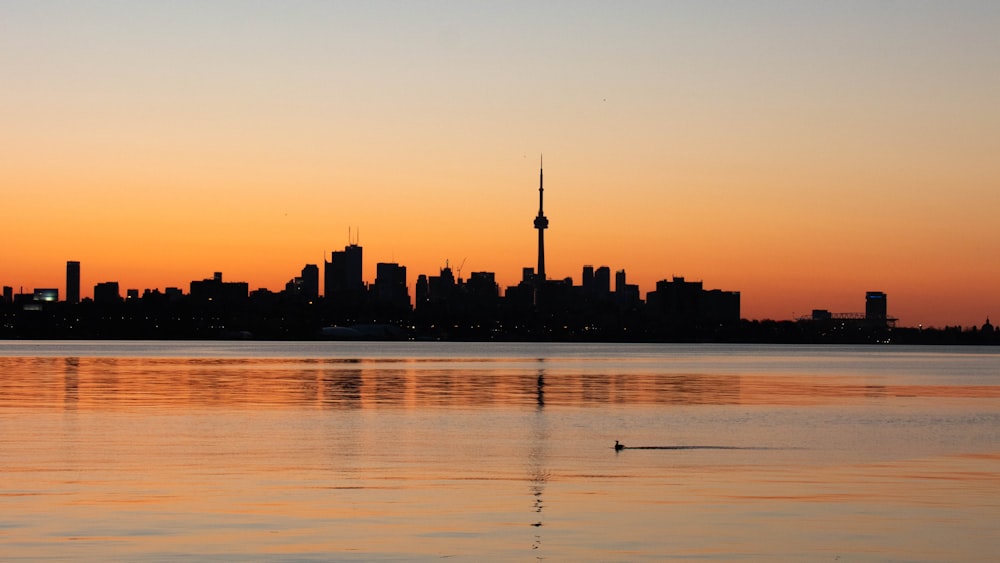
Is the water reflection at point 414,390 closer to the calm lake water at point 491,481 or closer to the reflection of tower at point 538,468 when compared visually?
the calm lake water at point 491,481

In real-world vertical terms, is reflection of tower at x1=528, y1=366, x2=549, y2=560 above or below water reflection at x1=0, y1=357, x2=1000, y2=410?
above

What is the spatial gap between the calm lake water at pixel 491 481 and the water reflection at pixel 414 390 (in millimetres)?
1529

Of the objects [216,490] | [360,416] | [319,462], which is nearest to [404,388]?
[360,416]

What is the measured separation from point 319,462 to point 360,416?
25.4 metres

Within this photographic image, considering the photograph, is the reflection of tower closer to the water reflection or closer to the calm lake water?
the calm lake water

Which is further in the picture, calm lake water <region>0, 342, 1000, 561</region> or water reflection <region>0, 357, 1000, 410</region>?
water reflection <region>0, 357, 1000, 410</region>

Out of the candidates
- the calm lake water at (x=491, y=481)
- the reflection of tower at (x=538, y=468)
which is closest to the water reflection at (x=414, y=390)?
the calm lake water at (x=491, y=481)

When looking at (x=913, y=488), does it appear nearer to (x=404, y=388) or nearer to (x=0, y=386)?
(x=404, y=388)

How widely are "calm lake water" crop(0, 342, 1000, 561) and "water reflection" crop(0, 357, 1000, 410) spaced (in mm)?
1529

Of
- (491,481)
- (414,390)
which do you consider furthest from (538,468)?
(414,390)

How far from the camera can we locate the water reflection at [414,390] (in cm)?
8525

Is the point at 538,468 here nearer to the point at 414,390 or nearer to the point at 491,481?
the point at 491,481

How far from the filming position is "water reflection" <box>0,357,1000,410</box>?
280 feet

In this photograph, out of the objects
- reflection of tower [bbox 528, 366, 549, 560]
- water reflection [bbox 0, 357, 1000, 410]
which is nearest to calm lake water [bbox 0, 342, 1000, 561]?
reflection of tower [bbox 528, 366, 549, 560]
